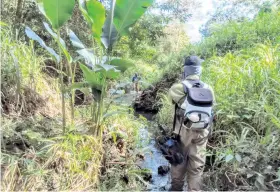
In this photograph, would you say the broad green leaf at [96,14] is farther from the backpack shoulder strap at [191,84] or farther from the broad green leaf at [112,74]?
the backpack shoulder strap at [191,84]

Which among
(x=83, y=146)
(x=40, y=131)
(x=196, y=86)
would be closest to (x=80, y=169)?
(x=83, y=146)

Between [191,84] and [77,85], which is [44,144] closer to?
[77,85]

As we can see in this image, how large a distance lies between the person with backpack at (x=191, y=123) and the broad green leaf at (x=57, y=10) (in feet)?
5.17

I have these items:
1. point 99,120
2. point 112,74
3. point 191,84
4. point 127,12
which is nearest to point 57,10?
point 127,12

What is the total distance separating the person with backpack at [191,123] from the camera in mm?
2871

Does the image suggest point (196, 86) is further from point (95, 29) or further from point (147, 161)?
point (147, 161)

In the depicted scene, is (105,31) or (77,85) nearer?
(77,85)

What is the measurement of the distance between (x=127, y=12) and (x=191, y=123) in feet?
4.74

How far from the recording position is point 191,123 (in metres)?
2.96

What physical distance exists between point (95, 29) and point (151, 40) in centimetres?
907

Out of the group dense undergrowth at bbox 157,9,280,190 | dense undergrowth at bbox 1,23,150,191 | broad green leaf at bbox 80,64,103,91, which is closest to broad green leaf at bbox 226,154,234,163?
dense undergrowth at bbox 157,9,280,190

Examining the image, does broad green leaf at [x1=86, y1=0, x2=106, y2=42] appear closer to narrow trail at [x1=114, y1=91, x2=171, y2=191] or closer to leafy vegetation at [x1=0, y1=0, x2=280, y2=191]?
leafy vegetation at [x1=0, y1=0, x2=280, y2=191]

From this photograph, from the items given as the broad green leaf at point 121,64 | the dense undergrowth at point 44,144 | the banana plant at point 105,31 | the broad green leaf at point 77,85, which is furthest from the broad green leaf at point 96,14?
the dense undergrowth at point 44,144

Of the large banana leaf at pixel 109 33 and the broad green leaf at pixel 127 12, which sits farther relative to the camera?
the large banana leaf at pixel 109 33
